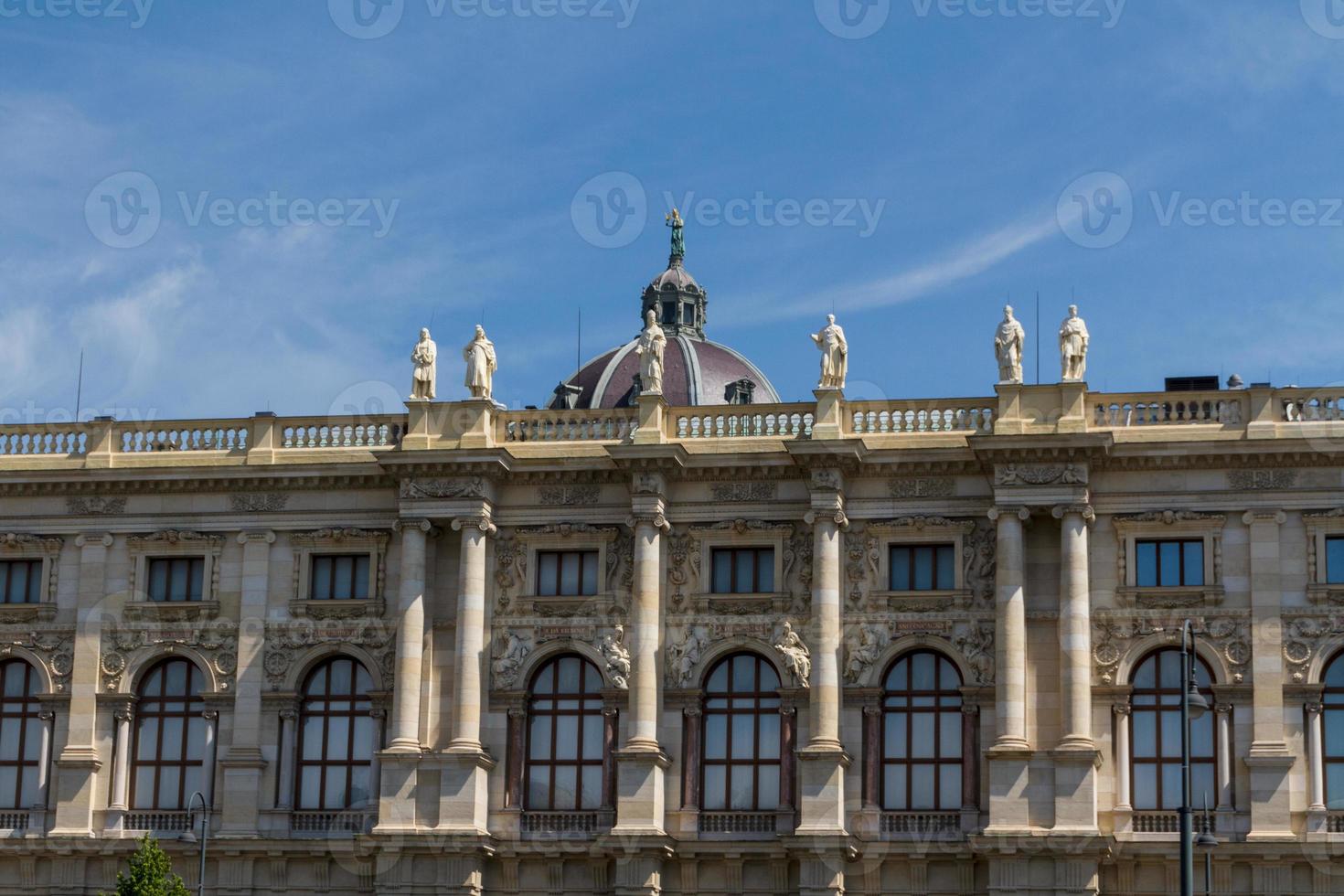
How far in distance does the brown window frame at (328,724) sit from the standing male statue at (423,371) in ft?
20.2

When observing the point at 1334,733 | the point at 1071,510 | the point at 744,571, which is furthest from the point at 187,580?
the point at 1334,733

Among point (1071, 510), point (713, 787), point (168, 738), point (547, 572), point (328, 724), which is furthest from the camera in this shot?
point (168, 738)

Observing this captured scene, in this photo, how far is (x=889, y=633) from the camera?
182ft

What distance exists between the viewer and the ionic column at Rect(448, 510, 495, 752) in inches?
2195

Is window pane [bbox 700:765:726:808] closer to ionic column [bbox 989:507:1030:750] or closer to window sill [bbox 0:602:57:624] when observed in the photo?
ionic column [bbox 989:507:1030:750]

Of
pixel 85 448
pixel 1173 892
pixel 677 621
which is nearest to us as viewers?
pixel 1173 892

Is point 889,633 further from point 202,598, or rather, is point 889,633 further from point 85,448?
point 85,448

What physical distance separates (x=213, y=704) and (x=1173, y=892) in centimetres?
2133

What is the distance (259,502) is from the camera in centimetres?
5834

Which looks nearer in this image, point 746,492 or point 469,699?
point 469,699

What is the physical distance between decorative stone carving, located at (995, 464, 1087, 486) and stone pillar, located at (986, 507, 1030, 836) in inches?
25.4

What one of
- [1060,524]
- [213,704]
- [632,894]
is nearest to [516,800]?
[632,894]

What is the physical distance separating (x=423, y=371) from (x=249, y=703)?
27.5ft

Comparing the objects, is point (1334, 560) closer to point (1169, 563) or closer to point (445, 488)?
point (1169, 563)
